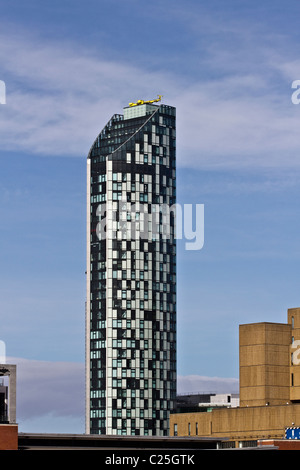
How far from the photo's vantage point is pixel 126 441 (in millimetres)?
112188

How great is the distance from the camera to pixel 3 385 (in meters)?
170
